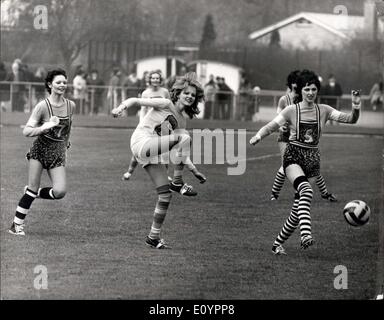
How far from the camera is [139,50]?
23047mm

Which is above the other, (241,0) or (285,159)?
(241,0)

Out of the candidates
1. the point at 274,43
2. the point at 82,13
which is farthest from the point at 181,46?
the point at 82,13

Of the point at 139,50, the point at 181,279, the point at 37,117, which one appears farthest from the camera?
the point at 139,50

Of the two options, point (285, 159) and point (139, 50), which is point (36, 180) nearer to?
point (285, 159)

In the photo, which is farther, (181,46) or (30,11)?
(181,46)

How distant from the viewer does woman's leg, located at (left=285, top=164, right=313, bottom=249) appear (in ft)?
30.6

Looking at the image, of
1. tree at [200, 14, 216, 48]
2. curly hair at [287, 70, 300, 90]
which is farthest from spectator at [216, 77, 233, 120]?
curly hair at [287, 70, 300, 90]

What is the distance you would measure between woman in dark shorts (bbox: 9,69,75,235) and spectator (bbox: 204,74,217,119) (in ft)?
60.0

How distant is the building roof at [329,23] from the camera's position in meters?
12.7

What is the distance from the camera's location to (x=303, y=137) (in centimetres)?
976

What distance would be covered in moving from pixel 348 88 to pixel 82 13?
1014cm

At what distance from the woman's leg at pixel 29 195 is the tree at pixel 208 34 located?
7.27 metres

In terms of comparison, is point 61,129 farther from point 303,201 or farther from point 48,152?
point 303,201
